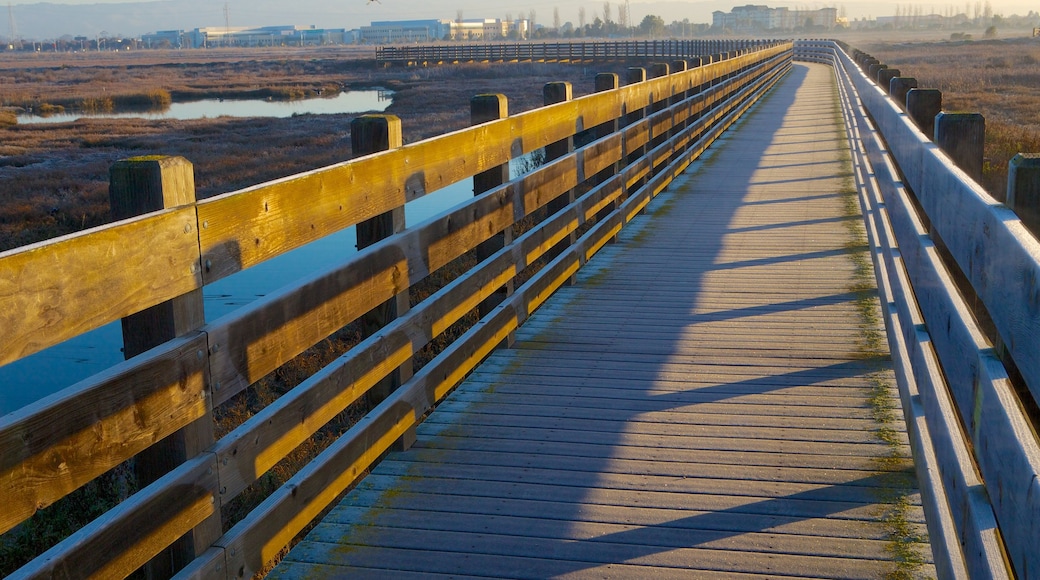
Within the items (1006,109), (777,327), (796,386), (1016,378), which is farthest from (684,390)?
(1006,109)

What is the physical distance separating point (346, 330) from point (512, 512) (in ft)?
24.5

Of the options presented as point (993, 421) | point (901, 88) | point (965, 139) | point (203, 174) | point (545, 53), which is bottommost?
point (203, 174)

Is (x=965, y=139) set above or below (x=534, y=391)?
above

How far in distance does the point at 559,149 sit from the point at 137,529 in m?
5.20

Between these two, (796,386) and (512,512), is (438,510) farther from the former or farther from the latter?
(796,386)

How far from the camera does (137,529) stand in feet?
8.38

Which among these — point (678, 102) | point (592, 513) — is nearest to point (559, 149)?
point (592, 513)

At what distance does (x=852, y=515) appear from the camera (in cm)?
376

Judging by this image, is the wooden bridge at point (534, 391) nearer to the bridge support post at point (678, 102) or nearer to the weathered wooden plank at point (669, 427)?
the weathered wooden plank at point (669, 427)

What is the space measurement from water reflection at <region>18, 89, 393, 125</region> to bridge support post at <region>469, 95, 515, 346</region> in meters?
37.9

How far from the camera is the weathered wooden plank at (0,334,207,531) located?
2156 mm

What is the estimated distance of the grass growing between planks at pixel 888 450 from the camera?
3.48 meters

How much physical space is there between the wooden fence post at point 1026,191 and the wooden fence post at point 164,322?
81.1 inches

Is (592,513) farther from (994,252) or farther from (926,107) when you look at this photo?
(926,107)
